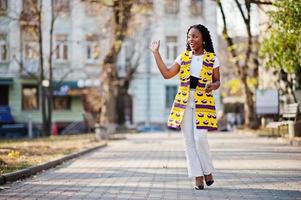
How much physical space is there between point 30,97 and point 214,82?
4356 centimetres

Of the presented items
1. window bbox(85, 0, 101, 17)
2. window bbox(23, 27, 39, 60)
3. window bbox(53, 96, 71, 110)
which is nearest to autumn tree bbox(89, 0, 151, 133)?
window bbox(85, 0, 101, 17)

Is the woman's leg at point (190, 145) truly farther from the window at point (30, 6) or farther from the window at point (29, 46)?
the window at point (29, 46)

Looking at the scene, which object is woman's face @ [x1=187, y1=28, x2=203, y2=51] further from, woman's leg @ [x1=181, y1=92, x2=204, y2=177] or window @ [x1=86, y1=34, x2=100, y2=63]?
window @ [x1=86, y1=34, x2=100, y2=63]

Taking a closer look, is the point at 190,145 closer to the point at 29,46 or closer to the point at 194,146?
the point at 194,146

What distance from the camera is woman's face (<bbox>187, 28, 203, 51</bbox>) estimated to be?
8.91m

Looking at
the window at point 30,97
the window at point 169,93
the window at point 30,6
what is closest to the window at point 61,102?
the window at point 30,97

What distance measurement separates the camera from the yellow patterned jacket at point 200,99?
8859 mm

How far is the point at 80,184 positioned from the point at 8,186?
1.03 meters

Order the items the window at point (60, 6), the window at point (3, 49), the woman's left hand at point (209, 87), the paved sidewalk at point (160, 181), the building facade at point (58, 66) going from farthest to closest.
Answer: the building facade at point (58, 66), the window at point (3, 49), the window at point (60, 6), the woman's left hand at point (209, 87), the paved sidewalk at point (160, 181)

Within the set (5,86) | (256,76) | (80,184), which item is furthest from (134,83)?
(80,184)

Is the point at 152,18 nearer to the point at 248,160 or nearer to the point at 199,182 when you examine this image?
the point at 248,160

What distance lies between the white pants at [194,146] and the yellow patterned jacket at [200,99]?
8 cm

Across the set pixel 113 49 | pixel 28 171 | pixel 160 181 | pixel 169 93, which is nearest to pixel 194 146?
pixel 160 181

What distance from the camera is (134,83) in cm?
5297
